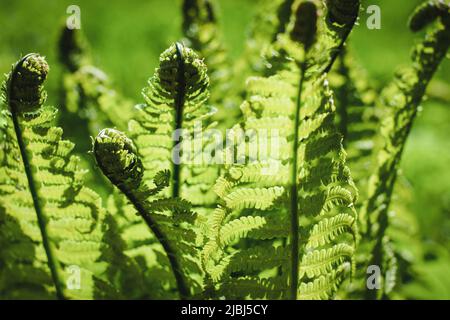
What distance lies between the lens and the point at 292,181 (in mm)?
777

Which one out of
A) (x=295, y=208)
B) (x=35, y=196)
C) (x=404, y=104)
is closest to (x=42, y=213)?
(x=35, y=196)

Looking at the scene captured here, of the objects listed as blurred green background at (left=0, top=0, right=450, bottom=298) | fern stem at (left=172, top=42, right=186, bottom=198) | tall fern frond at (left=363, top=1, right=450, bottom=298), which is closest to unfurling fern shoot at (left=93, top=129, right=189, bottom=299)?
fern stem at (left=172, top=42, right=186, bottom=198)

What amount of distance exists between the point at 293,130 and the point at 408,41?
3192 millimetres

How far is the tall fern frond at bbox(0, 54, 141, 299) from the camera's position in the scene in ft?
2.65

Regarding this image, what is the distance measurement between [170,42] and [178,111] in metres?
1.19

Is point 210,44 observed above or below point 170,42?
below

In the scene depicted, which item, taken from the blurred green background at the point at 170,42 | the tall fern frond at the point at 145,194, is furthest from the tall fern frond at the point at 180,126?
the blurred green background at the point at 170,42

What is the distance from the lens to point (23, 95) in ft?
2.55

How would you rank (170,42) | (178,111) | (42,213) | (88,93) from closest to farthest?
(178,111)
(42,213)
(88,93)
(170,42)

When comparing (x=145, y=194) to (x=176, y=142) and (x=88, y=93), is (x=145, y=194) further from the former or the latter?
(x=88, y=93)

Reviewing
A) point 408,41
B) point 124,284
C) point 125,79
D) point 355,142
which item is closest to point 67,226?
point 124,284

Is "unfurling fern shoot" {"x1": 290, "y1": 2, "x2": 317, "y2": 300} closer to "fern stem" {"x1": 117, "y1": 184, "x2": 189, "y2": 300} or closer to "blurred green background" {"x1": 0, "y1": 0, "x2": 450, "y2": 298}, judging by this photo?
"fern stem" {"x1": 117, "y1": 184, "x2": 189, "y2": 300}

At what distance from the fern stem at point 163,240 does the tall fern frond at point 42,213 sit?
117mm

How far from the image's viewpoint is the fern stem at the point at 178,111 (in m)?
0.73
